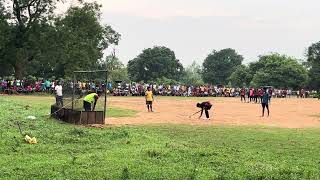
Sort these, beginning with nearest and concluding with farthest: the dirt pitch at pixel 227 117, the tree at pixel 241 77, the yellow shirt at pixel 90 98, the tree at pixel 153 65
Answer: the yellow shirt at pixel 90 98
the dirt pitch at pixel 227 117
the tree at pixel 241 77
the tree at pixel 153 65

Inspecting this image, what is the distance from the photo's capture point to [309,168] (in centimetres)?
1137

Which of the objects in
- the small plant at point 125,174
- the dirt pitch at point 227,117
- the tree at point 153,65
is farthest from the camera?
the tree at point 153,65

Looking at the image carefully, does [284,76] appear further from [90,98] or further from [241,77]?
[90,98]

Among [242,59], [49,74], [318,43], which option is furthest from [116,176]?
[242,59]

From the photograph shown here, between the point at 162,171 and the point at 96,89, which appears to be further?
the point at 96,89

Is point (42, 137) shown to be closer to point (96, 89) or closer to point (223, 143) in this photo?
point (223, 143)

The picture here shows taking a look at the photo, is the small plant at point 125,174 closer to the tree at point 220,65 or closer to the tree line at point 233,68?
the tree line at point 233,68

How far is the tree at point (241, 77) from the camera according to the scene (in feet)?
290

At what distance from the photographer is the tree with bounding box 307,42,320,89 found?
80.4 metres

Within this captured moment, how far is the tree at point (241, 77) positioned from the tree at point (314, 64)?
9948 millimetres

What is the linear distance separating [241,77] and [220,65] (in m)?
16.0

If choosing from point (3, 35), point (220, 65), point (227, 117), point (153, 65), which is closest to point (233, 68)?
point (220, 65)

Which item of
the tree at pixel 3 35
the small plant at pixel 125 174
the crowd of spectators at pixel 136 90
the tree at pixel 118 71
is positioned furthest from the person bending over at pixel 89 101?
the tree at pixel 118 71

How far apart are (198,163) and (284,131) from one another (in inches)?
352
